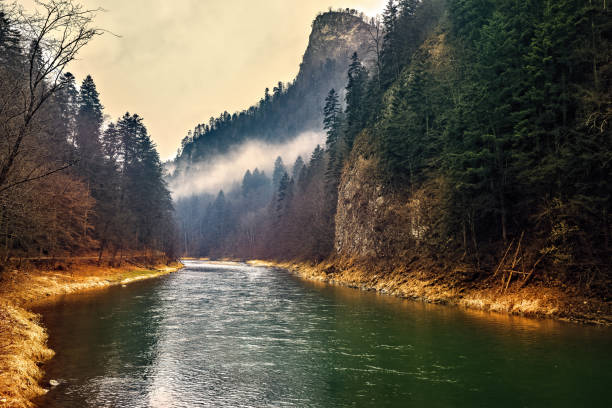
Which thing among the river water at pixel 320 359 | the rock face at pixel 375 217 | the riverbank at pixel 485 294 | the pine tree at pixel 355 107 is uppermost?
the pine tree at pixel 355 107

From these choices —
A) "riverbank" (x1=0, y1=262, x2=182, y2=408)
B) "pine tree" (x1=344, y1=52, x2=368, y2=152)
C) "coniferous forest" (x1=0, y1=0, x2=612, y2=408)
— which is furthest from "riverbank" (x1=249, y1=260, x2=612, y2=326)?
"pine tree" (x1=344, y1=52, x2=368, y2=152)

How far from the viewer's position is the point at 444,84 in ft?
156

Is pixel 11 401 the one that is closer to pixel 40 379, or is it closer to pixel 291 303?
pixel 40 379

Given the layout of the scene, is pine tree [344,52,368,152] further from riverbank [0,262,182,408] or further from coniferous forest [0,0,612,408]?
riverbank [0,262,182,408]

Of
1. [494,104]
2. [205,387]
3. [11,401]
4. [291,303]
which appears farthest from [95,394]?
[494,104]

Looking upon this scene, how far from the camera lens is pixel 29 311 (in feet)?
80.0

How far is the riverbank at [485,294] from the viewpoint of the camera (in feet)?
76.6

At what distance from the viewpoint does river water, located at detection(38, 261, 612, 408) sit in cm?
1240

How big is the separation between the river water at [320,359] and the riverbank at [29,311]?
0.74 metres

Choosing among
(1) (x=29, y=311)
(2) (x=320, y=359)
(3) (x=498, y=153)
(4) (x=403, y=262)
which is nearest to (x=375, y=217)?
(4) (x=403, y=262)

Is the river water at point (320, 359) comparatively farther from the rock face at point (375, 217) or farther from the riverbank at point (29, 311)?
the rock face at point (375, 217)

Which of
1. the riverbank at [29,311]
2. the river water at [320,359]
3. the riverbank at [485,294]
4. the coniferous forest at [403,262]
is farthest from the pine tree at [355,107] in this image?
the river water at [320,359]

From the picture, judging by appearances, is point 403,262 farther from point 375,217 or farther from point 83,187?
point 83,187

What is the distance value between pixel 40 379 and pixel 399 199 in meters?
44.4
